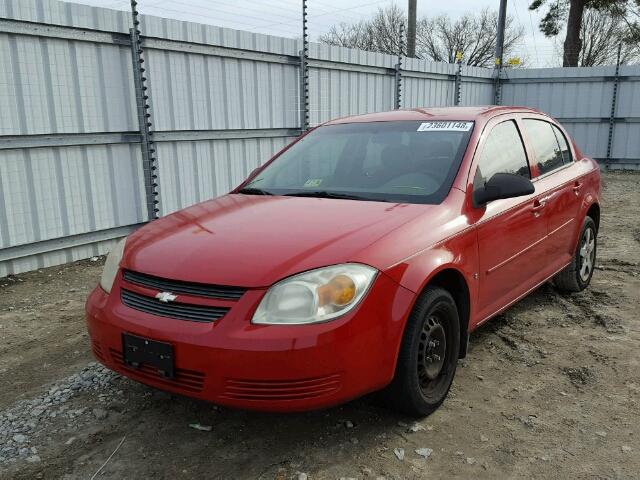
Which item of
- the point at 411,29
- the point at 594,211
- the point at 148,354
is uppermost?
the point at 411,29

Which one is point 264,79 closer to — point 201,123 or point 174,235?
point 201,123

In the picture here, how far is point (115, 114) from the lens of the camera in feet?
20.6

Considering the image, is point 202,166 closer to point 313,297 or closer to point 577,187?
point 577,187

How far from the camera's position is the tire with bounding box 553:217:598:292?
15.6ft

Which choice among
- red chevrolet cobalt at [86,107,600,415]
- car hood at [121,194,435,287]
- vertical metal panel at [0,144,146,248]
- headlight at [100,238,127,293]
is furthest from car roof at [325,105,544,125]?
vertical metal panel at [0,144,146,248]

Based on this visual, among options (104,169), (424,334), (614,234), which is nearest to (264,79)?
(104,169)

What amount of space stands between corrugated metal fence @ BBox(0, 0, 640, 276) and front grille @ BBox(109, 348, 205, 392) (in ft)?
12.1

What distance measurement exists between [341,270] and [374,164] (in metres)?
1.32

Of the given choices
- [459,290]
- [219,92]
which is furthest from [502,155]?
[219,92]

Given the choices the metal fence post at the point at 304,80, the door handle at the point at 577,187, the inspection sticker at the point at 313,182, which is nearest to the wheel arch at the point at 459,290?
the inspection sticker at the point at 313,182

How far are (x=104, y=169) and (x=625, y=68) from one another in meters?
13.1

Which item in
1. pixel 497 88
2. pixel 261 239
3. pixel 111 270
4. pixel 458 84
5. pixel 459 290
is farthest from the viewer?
pixel 497 88

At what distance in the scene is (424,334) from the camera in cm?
276

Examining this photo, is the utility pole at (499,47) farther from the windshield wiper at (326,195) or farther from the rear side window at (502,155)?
the windshield wiper at (326,195)
